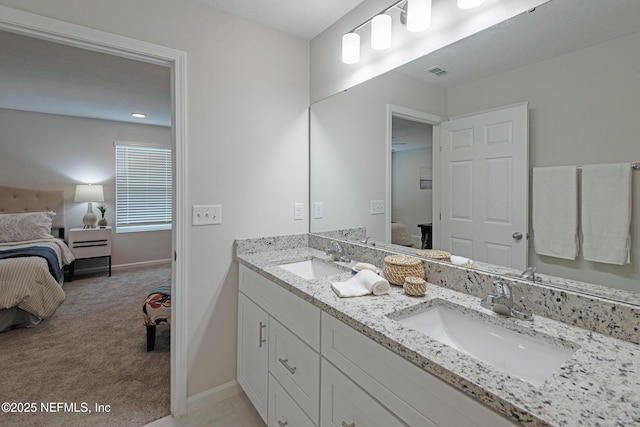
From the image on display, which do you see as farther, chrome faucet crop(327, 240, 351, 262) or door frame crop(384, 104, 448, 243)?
chrome faucet crop(327, 240, 351, 262)

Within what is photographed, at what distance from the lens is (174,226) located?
1.74m

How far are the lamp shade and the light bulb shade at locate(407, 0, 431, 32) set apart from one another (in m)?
5.08

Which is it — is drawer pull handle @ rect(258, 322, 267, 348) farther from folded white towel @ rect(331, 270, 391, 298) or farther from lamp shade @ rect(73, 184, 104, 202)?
lamp shade @ rect(73, 184, 104, 202)

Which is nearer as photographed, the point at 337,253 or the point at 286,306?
the point at 286,306

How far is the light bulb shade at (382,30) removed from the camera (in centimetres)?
152

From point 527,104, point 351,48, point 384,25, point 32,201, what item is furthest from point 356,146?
point 32,201

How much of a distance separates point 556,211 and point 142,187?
577 centimetres

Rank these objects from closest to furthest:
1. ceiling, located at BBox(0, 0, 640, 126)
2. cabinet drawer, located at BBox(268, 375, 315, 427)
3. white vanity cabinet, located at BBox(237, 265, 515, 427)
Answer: white vanity cabinet, located at BBox(237, 265, 515, 427), ceiling, located at BBox(0, 0, 640, 126), cabinet drawer, located at BBox(268, 375, 315, 427)

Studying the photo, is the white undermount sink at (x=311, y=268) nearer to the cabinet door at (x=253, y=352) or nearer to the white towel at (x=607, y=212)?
the cabinet door at (x=253, y=352)

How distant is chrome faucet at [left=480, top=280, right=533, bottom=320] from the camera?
0.99 m

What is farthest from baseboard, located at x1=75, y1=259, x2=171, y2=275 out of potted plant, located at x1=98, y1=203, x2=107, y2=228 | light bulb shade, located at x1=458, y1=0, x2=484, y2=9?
light bulb shade, located at x1=458, y1=0, x2=484, y2=9

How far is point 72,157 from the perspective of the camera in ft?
15.3

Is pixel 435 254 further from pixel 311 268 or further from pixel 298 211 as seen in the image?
pixel 298 211

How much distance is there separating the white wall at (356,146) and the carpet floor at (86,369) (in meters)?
1.57
